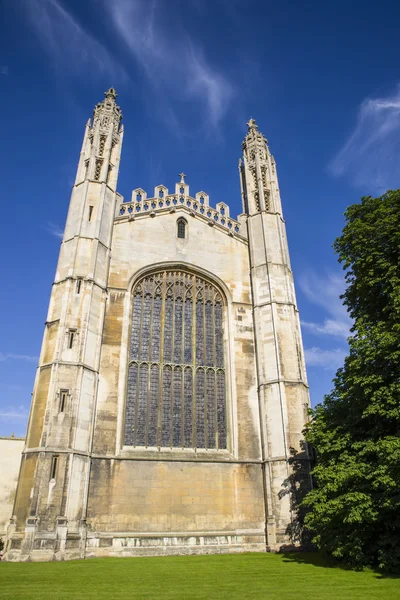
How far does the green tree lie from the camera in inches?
434

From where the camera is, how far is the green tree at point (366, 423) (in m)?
11.0

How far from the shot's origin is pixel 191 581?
1005cm

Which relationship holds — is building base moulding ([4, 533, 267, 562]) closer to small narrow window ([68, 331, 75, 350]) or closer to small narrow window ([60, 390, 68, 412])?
small narrow window ([60, 390, 68, 412])

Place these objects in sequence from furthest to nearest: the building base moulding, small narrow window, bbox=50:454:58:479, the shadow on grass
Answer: small narrow window, bbox=50:454:58:479
the building base moulding
the shadow on grass

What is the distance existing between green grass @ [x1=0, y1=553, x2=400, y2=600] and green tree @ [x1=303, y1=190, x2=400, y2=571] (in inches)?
33.8

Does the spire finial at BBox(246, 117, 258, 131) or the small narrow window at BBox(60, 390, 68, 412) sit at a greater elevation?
the spire finial at BBox(246, 117, 258, 131)

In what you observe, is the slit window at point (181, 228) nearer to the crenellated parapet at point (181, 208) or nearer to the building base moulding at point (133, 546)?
the crenellated parapet at point (181, 208)

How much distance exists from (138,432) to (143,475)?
1607 mm

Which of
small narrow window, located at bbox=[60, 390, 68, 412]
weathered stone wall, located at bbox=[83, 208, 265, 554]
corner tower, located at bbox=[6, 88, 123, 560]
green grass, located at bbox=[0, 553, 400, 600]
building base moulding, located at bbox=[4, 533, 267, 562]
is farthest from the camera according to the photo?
weathered stone wall, located at bbox=[83, 208, 265, 554]

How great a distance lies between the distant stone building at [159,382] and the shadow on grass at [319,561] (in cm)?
91

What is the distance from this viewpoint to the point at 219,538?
15719 millimetres

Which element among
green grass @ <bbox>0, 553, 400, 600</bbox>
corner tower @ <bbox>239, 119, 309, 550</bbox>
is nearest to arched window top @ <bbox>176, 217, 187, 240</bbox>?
corner tower @ <bbox>239, 119, 309, 550</bbox>

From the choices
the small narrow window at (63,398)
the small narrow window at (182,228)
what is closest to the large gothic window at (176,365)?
the small narrow window at (182,228)

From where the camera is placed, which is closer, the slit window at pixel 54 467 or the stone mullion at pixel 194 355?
the slit window at pixel 54 467
